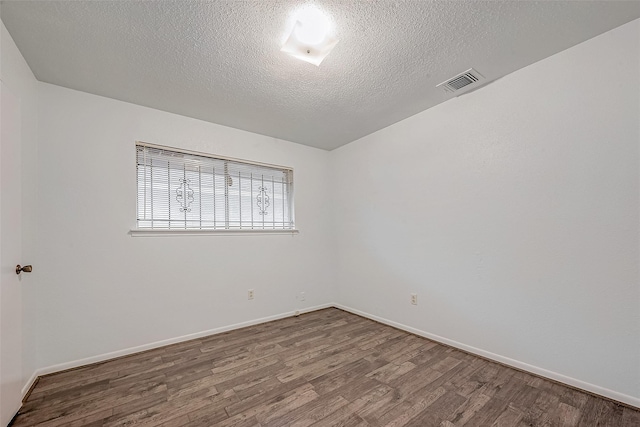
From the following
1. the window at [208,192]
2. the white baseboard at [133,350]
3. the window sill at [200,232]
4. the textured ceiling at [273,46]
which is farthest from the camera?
the window at [208,192]

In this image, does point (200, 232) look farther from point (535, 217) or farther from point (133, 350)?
point (535, 217)

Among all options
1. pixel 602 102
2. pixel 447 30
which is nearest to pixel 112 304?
pixel 447 30

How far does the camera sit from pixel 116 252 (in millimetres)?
2533

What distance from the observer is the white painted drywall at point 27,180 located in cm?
186

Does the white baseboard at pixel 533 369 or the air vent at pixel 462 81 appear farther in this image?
the air vent at pixel 462 81

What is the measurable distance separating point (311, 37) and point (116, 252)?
8.39ft

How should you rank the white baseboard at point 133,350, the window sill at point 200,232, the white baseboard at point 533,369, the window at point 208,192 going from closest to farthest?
the white baseboard at point 533,369 → the white baseboard at point 133,350 → the window sill at point 200,232 → the window at point 208,192

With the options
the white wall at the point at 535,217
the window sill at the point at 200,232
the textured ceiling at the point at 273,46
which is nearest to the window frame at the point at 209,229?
the window sill at the point at 200,232

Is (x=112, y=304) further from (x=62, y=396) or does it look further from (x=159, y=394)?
(x=159, y=394)

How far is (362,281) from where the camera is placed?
12.1ft

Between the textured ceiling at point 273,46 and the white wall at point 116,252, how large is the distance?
11.6 inches

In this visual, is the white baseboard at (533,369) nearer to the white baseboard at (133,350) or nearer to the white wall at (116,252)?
the white baseboard at (133,350)

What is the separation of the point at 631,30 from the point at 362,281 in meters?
3.25

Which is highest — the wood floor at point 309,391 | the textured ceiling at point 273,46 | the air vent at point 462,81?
the textured ceiling at point 273,46
